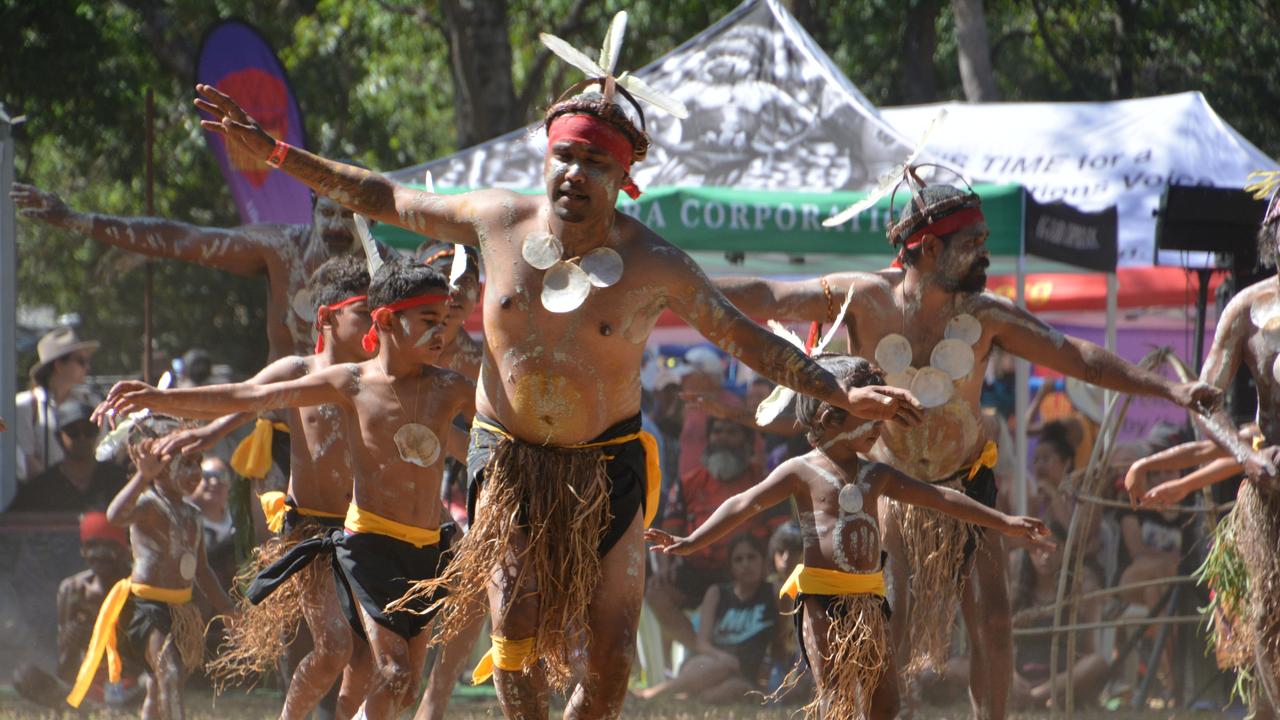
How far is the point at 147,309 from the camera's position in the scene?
727 centimetres

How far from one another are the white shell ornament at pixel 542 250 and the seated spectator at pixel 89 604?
179 inches

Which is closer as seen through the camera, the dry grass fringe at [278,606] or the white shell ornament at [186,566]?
the dry grass fringe at [278,606]

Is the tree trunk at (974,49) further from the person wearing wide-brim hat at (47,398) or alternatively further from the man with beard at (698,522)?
the person wearing wide-brim hat at (47,398)

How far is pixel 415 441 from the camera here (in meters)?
4.89

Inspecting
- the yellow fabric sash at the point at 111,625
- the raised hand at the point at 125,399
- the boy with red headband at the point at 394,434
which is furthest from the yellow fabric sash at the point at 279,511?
the raised hand at the point at 125,399

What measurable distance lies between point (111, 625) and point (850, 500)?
3741 millimetres

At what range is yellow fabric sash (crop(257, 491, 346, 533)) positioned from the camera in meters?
5.50

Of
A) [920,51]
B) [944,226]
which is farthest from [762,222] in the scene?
[920,51]

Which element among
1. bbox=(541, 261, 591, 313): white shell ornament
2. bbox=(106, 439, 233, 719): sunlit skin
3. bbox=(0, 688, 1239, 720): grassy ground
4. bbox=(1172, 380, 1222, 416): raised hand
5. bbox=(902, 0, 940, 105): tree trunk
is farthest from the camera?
bbox=(902, 0, 940, 105): tree trunk

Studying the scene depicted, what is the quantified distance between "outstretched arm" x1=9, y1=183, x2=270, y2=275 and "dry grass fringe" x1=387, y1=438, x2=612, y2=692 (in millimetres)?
2765

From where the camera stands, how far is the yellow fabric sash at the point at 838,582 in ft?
15.4

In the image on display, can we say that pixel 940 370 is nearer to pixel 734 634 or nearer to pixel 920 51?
pixel 734 634

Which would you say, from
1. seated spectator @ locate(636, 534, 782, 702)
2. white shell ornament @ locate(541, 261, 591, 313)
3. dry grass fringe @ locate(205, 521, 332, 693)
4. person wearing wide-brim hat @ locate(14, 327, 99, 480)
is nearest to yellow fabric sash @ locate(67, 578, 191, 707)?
dry grass fringe @ locate(205, 521, 332, 693)

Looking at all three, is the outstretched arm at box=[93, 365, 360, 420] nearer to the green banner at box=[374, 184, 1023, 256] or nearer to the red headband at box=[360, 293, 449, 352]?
the red headband at box=[360, 293, 449, 352]
